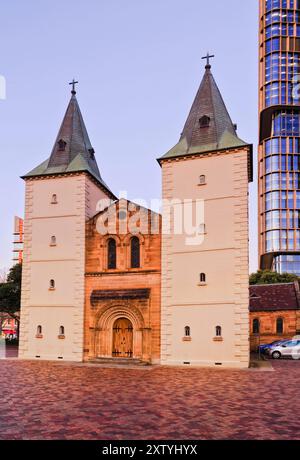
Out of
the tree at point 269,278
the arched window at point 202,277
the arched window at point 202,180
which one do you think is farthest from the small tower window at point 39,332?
the tree at point 269,278

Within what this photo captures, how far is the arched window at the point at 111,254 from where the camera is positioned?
27.7 meters

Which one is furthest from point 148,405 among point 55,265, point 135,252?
point 55,265

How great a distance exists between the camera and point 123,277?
27.0 m

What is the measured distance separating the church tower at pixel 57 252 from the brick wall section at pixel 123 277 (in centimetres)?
43

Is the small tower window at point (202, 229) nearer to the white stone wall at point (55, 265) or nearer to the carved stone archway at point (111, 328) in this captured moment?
the carved stone archway at point (111, 328)

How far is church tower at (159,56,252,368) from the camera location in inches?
952

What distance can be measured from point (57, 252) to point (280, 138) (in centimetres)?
6592

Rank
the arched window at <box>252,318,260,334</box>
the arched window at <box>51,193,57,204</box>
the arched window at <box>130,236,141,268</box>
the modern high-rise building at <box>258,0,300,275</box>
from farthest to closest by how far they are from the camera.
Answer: the modern high-rise building at <box>258,0,300,275</box>
the arched window at <box>252,318,260,334</box>
the arched window at <box>51,193,57,204</box>
the arched window at <box>130,236,141,268</box>

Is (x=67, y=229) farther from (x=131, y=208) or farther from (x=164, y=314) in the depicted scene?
(x=164, y=314)

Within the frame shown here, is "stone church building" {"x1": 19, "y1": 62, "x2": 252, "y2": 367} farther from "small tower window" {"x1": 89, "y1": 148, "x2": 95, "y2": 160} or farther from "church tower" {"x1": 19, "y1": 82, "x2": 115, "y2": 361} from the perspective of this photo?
"small tower window" {"x1": 89, "y1": 148, "x2": 95, "y2": 160}

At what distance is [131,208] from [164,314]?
21.7ft

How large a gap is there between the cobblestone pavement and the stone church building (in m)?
4.12

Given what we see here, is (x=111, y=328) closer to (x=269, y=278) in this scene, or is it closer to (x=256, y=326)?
(x=256, y=326)

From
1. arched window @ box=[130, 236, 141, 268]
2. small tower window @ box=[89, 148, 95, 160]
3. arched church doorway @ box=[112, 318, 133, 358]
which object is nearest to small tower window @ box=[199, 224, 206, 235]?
arched window @ box=[130, 236, 141, 268]
